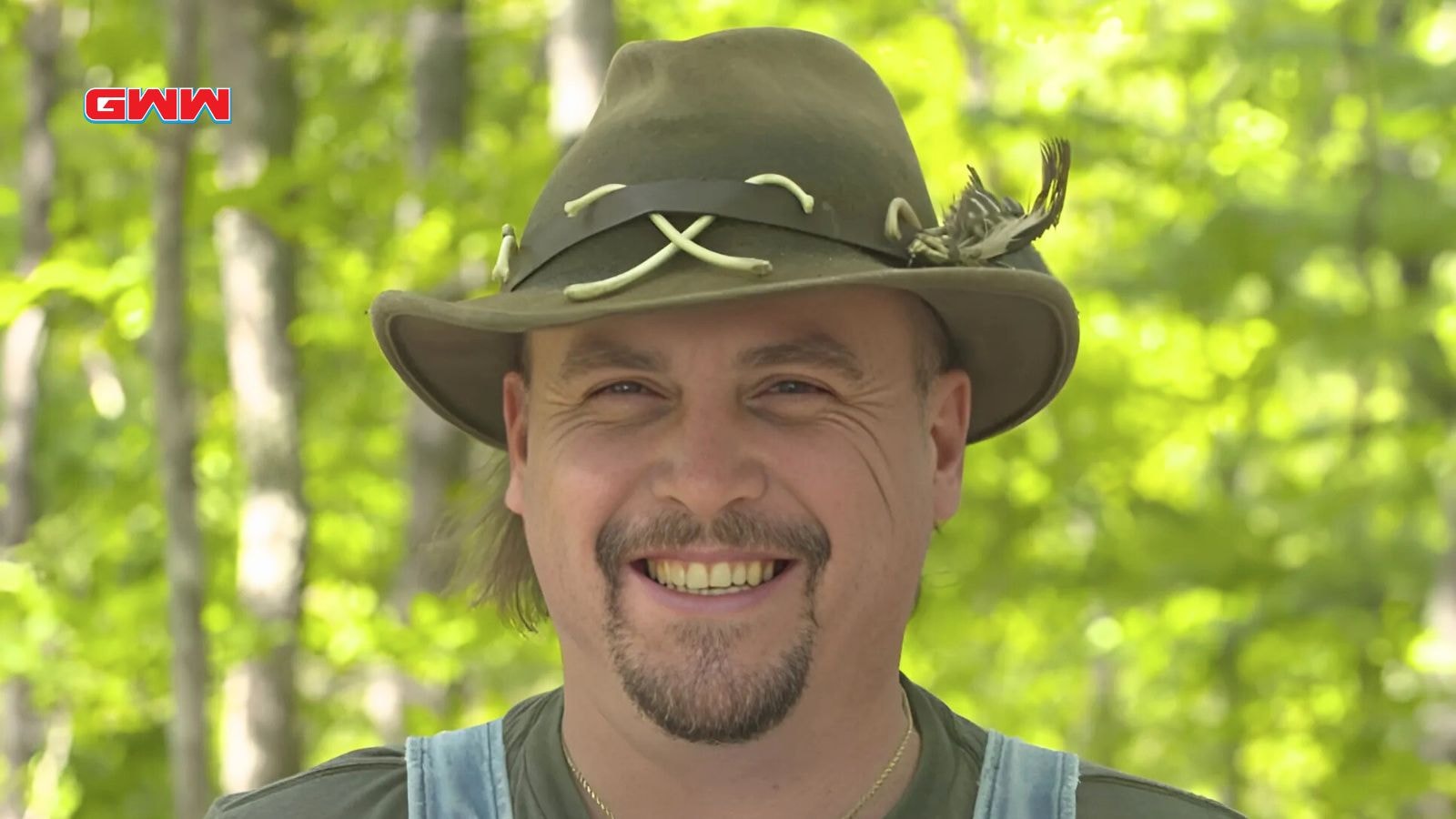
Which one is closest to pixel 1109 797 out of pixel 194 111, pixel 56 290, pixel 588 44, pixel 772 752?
pixel 772 752

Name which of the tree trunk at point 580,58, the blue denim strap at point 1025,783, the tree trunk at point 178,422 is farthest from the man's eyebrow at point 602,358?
the tree trunk at point 178,422

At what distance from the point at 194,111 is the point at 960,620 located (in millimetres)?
3378

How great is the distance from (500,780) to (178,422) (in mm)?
2410

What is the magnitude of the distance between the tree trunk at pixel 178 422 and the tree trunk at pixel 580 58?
1.00 meters

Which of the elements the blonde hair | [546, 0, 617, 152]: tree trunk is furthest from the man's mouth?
[546, 0, 617, 152]: tree trunk

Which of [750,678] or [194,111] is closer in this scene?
[750,678]

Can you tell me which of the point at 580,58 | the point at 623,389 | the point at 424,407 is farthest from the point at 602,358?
the point at 424,407

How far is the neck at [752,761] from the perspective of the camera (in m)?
2.13

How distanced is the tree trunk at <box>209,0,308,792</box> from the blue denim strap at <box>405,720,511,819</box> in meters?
3.34

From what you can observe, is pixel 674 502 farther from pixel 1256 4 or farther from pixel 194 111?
pixel 1256 4

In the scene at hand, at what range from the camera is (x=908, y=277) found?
203cm

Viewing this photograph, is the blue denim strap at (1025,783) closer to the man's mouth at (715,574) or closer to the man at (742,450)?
the man at (742,450)

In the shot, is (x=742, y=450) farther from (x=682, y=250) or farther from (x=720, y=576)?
(x=682, y=250)

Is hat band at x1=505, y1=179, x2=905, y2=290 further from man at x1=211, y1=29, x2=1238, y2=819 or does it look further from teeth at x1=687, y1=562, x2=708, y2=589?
teeth at x1=687, y1=562, x2=708, y2=589
